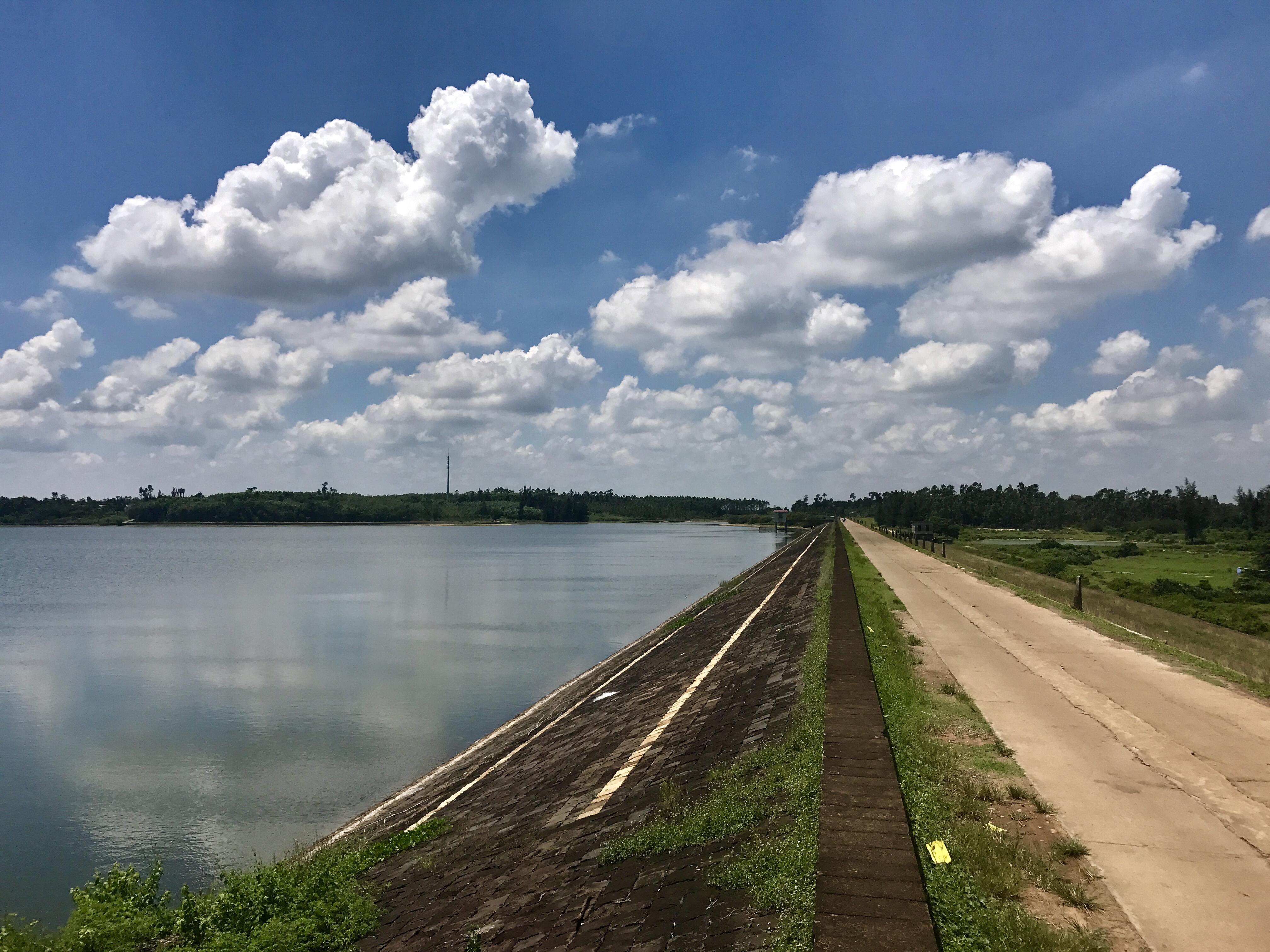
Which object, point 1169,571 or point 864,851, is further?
point 1169,571

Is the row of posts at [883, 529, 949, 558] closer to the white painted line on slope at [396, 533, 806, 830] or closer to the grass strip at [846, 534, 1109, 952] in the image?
the white painted line on slope at [396, 533, 806, 830]

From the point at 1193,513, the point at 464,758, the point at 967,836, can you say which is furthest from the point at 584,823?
the point at 1193,513

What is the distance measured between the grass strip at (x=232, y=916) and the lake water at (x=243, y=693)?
441 centimetres

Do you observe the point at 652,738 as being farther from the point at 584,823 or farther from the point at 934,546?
the point at 934,546

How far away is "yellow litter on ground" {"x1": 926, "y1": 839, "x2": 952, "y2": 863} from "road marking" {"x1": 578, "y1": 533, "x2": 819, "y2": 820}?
483 cm

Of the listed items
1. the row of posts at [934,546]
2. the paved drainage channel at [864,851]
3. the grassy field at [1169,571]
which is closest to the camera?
the paved drainage channel at [864,851]

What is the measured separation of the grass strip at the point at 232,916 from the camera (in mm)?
A: 7949

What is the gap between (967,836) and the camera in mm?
6844

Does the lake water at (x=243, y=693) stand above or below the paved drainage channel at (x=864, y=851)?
below

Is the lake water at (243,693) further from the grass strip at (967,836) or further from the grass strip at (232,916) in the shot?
the grass strip at (967,836)

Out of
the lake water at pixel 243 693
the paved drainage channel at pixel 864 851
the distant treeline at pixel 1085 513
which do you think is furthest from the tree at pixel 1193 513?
the paved drainage channel at pixel 864 851

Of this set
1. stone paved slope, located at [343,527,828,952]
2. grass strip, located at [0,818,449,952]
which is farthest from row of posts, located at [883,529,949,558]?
grass strip, located at [0,818,449,952]

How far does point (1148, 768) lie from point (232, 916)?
1038 centimetres

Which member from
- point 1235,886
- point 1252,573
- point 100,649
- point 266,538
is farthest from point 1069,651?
point 266,538
